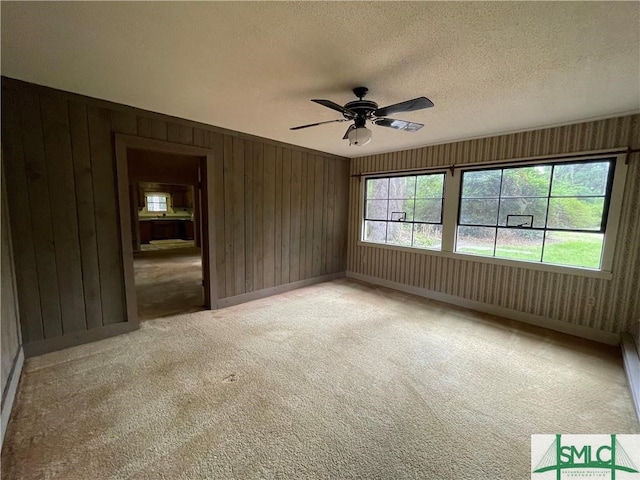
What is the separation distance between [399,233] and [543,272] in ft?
6.81

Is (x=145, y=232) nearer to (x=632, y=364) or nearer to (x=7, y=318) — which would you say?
(x=7, y=318)

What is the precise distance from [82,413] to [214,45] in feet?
8.37

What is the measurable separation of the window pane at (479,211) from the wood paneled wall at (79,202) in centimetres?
308

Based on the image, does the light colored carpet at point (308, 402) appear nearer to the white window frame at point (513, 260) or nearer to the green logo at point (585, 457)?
the green logo at point (585, 457)

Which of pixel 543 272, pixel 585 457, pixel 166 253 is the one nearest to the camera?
pixel 585 457

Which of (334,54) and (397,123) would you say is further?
(397,123)

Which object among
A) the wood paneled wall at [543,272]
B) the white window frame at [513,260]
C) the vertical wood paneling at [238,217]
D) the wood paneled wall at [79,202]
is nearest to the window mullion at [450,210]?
the white window frame at [513,260]

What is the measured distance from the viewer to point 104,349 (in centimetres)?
262

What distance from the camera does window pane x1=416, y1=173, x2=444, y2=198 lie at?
13.9 ft

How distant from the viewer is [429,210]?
4.40 metres

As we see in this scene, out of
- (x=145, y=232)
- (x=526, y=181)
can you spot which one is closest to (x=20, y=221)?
(x=526, y=181)

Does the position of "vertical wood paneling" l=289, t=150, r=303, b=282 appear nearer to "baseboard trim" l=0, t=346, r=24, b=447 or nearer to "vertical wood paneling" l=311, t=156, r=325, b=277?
"vertical wood paneling" l=311, t=156, r=325, b=277

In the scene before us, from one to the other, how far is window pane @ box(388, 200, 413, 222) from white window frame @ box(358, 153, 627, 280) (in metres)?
0.48

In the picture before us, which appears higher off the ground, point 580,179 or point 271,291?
point 580,179
